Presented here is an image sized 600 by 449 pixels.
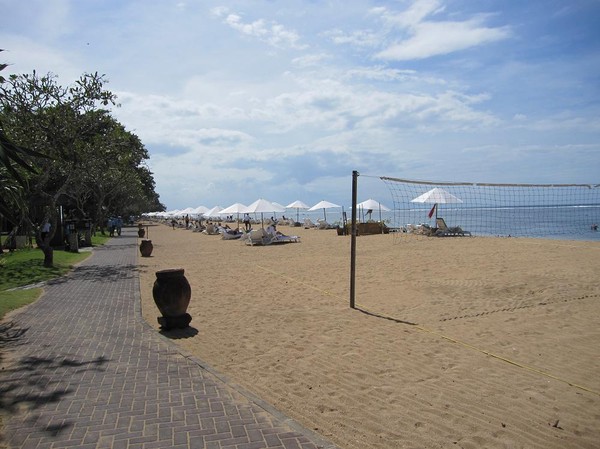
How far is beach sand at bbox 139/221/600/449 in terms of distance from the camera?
3.67m

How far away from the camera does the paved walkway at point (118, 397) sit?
329 centimetres

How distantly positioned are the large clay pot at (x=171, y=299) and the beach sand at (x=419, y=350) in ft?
0.63

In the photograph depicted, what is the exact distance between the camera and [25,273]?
486 inches

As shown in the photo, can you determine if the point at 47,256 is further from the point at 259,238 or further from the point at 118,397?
the point at 118,397

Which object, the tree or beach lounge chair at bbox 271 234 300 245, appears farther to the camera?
beach lounge chair at bbox 271 234 300 245

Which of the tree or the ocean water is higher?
the tree

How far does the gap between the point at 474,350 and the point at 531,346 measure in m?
0.75

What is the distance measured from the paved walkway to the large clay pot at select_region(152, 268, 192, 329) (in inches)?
11.3

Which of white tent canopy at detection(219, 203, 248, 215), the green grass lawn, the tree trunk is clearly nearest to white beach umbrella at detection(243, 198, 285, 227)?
white tent canopy at detection(219, 203, 248, 215)

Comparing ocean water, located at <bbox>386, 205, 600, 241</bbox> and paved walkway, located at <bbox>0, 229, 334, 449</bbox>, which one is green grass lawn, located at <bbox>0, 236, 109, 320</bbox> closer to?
paved walkway, located at <bbox>0, 229, 334, 449</bbox>

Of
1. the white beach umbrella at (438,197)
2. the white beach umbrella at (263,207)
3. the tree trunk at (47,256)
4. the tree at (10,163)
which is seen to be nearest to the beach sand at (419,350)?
the tree at (10,163)

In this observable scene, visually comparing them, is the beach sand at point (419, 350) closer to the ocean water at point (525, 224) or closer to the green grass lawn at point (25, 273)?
the green grass lawn at point (25, 273)

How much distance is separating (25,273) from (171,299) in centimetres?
810

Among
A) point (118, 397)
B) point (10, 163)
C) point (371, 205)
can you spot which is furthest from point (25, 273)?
point (371, 205)
